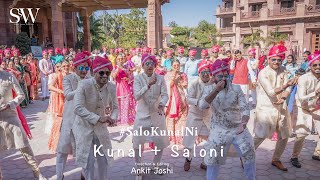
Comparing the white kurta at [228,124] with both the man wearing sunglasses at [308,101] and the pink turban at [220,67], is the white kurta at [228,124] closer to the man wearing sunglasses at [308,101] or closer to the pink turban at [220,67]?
the pink turban at [220,67]

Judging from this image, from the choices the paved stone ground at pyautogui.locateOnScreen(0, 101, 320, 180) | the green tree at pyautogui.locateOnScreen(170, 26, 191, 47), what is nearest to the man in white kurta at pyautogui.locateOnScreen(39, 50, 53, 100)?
the paved stone ground at pyautogui.locateOnScreen(0, 101, 320, 180)

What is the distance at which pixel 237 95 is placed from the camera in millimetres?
3402

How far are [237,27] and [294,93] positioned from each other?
98.7 feet

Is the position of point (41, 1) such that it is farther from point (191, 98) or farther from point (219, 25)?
point (219, 25)

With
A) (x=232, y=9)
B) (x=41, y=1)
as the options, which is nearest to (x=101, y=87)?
(x=41, y=1)

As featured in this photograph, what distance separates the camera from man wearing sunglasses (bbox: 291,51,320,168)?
439 centimetres

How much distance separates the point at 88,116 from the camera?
3.13m

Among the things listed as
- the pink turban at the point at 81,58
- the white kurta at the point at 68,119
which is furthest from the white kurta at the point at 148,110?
the white kurta at the point at 68,119

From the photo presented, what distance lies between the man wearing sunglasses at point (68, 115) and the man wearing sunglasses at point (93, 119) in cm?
45

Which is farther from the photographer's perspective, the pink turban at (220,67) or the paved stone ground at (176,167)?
the paved stone ground at (176,167)

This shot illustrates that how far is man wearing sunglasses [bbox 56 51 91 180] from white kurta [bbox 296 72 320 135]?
10.8 feet

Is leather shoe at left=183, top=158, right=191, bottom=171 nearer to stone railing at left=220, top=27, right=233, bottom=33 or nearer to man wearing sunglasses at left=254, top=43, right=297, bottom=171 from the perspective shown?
man wearing sunglasses at left=254, top=43, right=297, bottom=171

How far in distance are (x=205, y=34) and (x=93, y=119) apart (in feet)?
141

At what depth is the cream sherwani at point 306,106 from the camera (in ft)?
14.5
